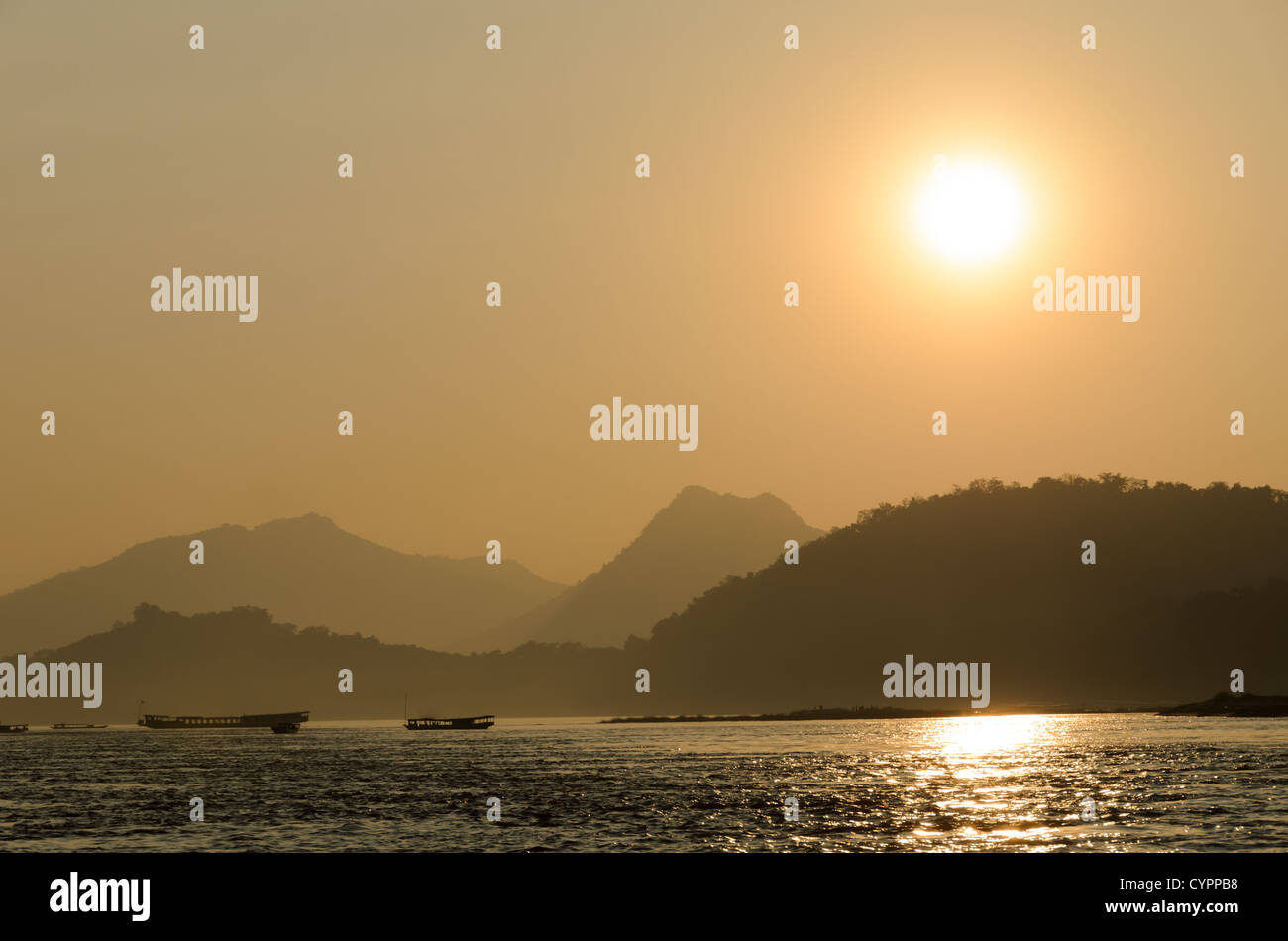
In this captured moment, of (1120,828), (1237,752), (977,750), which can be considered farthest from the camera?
(977,750)

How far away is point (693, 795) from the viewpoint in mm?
99812

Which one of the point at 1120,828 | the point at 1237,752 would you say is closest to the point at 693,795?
the point at 1120,828

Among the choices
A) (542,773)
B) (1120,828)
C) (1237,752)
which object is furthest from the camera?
(1237,752)

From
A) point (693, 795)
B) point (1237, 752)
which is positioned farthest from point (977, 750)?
point (693, 795)

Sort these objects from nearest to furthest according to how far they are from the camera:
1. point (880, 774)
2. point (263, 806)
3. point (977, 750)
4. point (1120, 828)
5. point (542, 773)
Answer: point (1120, 828), point (263, 806), point (880, 774), point (542, 773), point (977, 750)
